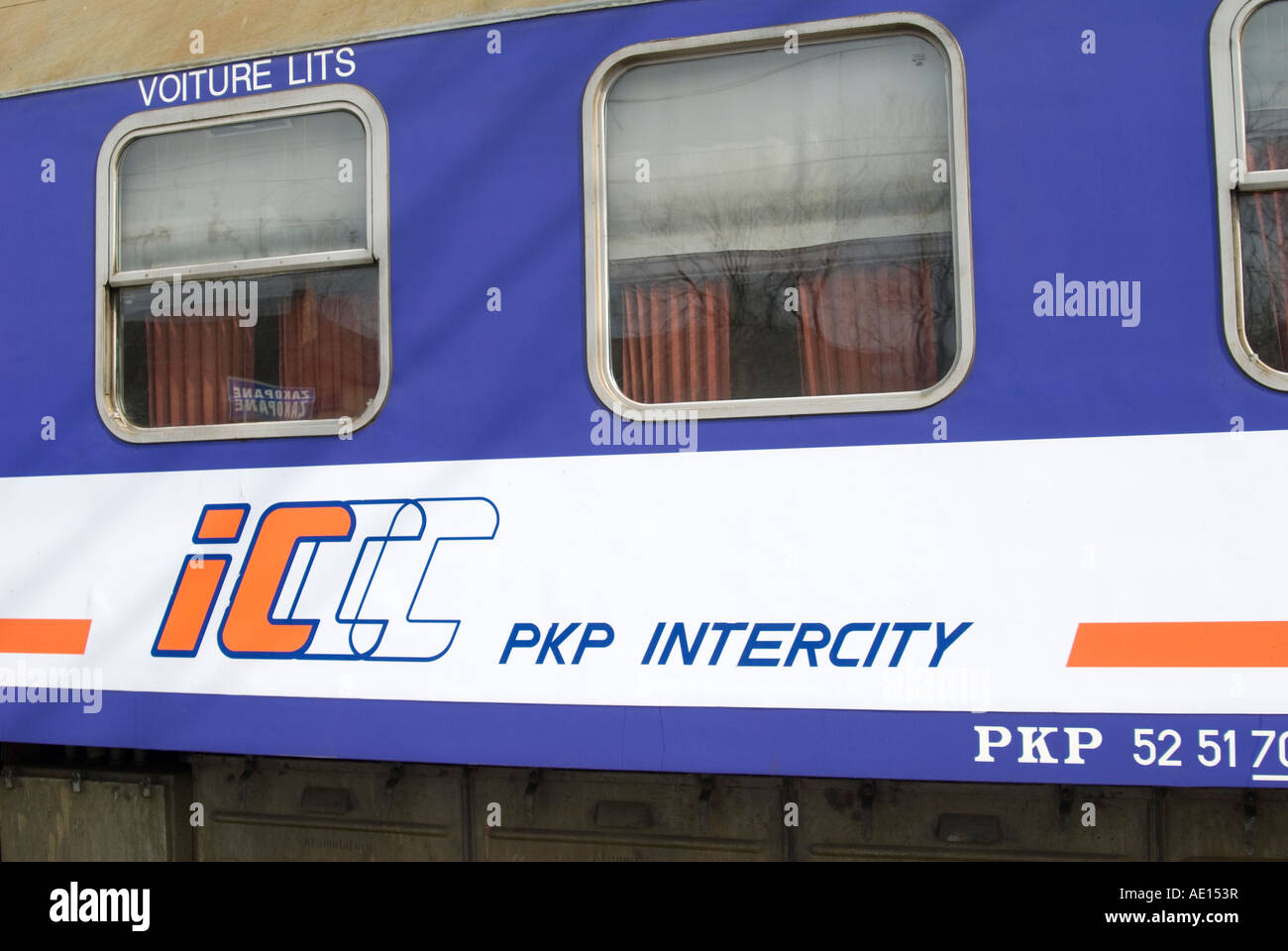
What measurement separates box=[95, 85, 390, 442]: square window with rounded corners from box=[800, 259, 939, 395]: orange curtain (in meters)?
1.10

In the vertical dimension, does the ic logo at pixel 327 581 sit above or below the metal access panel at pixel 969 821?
above

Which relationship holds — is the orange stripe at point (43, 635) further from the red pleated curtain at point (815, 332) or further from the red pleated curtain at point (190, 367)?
the red pleated curtain at point (815, 332)

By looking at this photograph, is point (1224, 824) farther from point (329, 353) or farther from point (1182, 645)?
point (329, 353)

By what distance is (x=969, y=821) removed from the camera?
2.95 m

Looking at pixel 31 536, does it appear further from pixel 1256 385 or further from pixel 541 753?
pixel 1256 385

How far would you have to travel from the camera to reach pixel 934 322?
2.73 meters

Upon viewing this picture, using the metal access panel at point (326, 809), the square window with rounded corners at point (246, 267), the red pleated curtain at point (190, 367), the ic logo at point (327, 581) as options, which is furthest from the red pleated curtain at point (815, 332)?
the metal access panel at point (326, 809)

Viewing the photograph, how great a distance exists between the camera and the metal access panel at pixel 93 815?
353cm

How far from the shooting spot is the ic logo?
292cm

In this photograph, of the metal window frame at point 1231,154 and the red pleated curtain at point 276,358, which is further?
the red pleated curtain at point 276,358

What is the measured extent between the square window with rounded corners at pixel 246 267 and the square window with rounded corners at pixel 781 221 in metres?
0.65

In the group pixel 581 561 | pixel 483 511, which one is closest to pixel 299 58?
pixel 483 511
